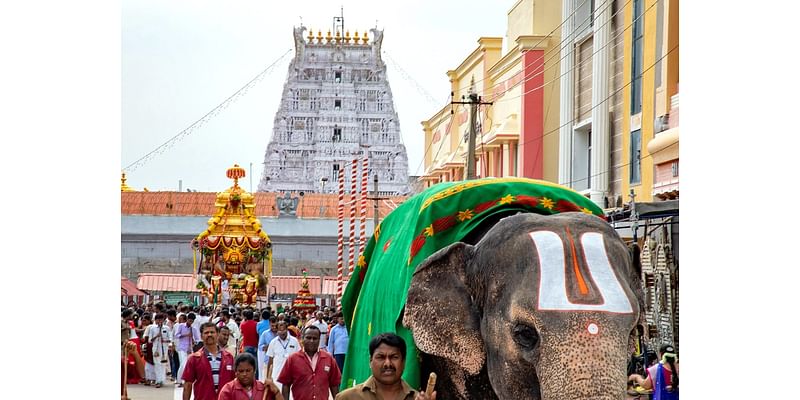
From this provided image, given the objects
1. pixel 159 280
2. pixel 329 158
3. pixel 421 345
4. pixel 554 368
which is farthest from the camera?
pixel 329 158

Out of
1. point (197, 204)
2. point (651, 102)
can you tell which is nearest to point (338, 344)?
point (651, 102)

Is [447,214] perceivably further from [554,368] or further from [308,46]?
[308,46]

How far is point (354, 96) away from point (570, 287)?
74.6 m

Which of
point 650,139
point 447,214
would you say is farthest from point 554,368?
point 650,139

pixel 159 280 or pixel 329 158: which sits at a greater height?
pixel 329 158

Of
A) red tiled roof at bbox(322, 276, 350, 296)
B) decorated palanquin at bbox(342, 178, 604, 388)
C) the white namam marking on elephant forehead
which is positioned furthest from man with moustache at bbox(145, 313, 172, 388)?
red tiled roof at bbox(322, 276, 350, 296)

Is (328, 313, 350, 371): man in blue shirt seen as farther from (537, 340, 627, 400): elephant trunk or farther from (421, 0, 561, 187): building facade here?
(421, 0, 561, 187): building facade

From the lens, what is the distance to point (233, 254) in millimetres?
36406

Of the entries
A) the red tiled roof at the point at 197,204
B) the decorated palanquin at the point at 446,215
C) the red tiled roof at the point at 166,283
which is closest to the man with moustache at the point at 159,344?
the decorated palanquin at the point at 446,215

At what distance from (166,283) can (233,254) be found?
1000 centimetres

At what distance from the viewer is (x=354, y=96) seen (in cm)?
7994

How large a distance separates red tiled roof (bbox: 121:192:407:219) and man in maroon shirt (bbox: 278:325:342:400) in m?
45.7

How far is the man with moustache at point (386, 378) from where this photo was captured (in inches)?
234

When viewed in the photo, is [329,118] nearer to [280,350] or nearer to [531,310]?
[280,350]
